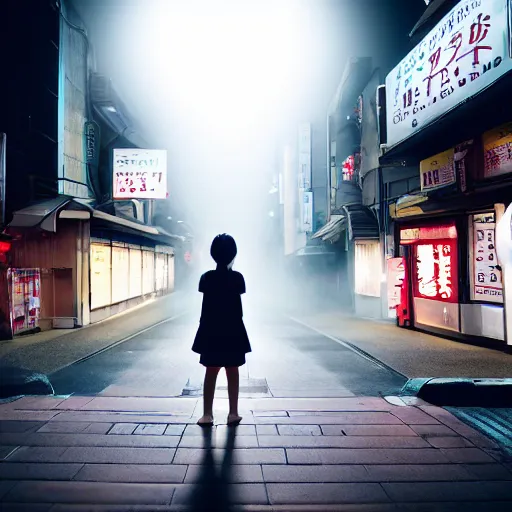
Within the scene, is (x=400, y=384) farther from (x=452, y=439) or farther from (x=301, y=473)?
(x=301, y=473)

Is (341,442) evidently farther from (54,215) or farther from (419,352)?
(54,215)

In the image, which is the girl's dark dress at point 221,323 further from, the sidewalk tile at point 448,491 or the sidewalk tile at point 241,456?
the sidewalk tile at point 448,491

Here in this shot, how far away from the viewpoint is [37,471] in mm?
3527

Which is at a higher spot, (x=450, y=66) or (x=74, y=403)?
(x=450, y=66)

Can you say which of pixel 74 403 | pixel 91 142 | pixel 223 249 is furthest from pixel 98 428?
pixel 91 142

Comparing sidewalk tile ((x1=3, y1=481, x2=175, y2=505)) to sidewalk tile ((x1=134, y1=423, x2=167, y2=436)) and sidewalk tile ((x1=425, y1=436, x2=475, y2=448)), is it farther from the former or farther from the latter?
sidewalk tile ((x1=425, y1=436, x2=475, y2=448))

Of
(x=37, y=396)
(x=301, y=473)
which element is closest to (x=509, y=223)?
(x=301, y=473)

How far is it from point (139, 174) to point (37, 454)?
1644 cm

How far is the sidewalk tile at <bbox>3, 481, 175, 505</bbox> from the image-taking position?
3064 mm

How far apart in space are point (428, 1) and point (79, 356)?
44.8ft

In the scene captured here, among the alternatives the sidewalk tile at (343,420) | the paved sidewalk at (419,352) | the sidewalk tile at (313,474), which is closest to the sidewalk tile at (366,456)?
the sidewalk tile at (313,474)

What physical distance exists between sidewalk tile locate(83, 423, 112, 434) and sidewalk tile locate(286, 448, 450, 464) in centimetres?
209

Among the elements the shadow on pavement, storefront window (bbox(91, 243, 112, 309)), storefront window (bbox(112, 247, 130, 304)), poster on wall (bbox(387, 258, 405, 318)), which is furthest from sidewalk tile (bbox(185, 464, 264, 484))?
storefront window (bbox(112, 247, 130, 304))

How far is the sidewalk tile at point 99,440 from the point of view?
161 inches
